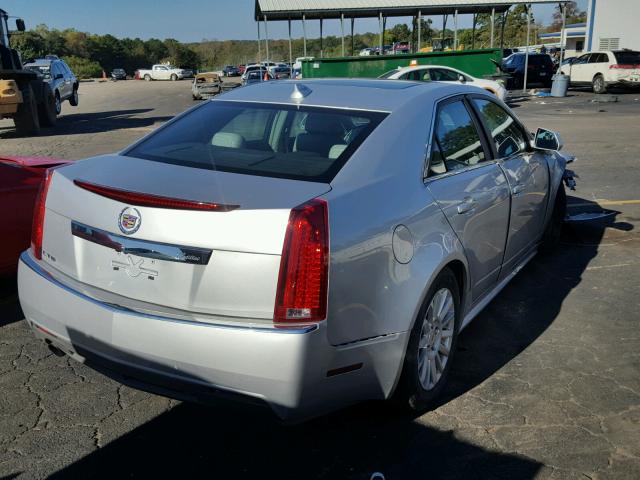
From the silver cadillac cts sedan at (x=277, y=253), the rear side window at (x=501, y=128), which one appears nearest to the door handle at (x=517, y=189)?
the rear side window at (x=501, y=128)

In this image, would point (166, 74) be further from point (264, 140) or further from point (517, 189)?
point (264, 140)

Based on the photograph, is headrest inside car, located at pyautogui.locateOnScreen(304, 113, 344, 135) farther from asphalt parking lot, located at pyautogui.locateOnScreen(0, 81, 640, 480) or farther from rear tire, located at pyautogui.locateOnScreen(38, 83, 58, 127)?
rear tire, located at pyautogui.locateOnScreen(38, 83, 58, 127)

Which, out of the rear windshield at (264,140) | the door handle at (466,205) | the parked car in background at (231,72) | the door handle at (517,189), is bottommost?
the parked car in background at (231,72)

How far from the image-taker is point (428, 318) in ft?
10.1

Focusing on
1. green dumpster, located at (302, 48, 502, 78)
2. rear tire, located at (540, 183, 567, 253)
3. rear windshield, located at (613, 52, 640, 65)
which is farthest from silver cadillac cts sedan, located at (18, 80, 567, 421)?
rear windshield, located at (613, 52, 640, 65)

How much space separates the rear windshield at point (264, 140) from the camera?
9.77 feet

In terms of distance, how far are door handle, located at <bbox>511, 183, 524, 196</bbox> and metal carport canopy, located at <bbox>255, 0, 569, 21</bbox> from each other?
76.5 ft

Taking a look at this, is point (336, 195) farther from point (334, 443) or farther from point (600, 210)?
point (600, 210)

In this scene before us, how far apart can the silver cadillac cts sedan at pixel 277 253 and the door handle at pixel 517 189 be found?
0.51 meters

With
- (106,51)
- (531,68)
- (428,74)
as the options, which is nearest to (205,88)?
(428,74)

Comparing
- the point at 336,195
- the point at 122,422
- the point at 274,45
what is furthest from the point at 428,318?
the point at 274,45

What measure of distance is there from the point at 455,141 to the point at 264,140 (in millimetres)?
1114

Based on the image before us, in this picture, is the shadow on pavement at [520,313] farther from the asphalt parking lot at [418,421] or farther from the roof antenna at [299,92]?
the roof antenna at [299,92]

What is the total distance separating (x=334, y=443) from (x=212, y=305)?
0.99m
